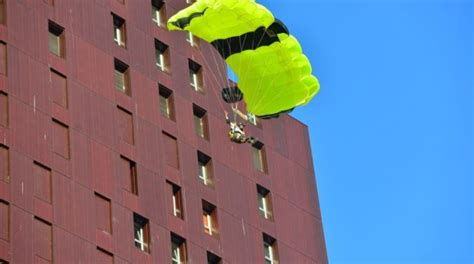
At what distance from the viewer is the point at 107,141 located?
7831 centimetres

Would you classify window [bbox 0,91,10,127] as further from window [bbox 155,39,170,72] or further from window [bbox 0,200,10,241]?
window [bbox 155,39,170,72]

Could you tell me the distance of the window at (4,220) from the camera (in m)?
71.2

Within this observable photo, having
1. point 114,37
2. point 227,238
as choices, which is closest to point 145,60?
point 114,37

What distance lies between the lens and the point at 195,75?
8681 centimetres

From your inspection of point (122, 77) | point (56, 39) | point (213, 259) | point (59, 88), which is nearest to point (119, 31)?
point (122, 77)

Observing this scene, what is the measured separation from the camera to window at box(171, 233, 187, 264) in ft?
259

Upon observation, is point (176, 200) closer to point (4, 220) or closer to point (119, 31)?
point (119, 31)

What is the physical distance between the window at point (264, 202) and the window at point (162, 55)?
6.60 meters

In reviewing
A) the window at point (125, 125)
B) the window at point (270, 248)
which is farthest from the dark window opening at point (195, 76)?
Result: the window at point (270, 248)

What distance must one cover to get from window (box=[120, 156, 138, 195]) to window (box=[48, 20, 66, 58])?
4.88 metres

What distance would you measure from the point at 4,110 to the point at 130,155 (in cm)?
691

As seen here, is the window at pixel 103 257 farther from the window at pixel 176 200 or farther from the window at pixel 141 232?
the window at pixel 176 200

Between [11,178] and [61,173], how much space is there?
2.78 m

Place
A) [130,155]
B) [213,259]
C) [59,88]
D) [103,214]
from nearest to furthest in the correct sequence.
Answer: [103,214]
[59,88]
[130,155]
[213,259]
